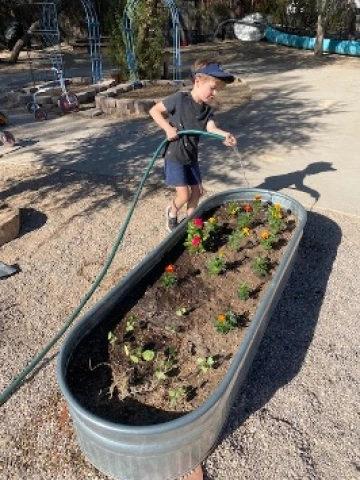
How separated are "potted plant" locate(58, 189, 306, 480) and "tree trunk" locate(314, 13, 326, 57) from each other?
13.9m

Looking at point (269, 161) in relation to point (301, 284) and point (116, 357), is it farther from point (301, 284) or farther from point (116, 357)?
point (116, 357)

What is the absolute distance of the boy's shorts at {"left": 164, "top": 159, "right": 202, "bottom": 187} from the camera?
3.76 metres

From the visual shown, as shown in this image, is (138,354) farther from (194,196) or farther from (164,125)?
(194,196)

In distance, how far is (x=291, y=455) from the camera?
2297 mm

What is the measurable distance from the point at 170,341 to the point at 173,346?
0.05 metres

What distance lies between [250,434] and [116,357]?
87 cm

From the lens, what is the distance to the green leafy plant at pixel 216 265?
335cm

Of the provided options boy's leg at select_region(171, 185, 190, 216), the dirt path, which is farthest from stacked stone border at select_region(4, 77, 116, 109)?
boy's leg at select_region(171, 185, 190, 216)

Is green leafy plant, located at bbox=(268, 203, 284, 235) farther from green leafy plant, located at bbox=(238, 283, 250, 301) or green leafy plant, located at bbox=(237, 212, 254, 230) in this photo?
green leafy plant, located at bbox=(238, 283, 250, 301)

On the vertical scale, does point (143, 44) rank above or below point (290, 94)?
above

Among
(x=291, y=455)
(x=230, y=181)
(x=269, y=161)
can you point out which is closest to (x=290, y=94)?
(x=269, y=161)

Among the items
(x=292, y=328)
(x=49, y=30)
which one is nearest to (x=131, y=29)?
(x=49, y=30)

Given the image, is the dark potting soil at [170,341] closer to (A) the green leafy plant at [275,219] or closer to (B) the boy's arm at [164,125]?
(A) the green leafy plant at [275,219]

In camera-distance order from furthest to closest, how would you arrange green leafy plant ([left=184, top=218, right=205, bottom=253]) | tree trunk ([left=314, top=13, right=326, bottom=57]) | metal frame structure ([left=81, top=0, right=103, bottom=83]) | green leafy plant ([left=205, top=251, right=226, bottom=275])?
tree trunk ([left=314, top=13, right=326, bottom=57]) → metal frame structure ([left=81, top=0, right=103, bottom=83]) → green leafy plant ([left=184, top=218, right=205, bottom=253]) → green leafy plant ([left=205, top=251, right=226, bottom=275])
